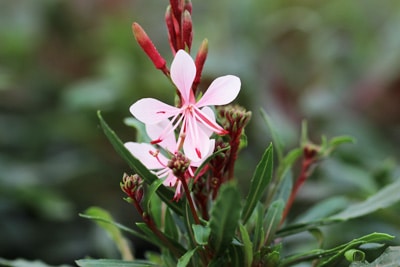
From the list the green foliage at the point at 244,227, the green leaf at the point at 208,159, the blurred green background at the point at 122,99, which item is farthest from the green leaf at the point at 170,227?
the blurred green background at the point at 122,99

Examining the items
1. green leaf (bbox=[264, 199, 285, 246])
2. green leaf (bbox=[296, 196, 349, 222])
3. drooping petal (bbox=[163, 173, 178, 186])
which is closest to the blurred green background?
green leaf (bbox=[296, 196, 349, 222])

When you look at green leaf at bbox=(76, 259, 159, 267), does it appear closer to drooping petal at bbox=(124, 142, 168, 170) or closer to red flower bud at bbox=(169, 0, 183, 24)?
drooping petal at bbox=(124, 142, 168, 170)

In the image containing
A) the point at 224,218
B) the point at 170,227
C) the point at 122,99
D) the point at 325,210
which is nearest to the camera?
the point at 224,218

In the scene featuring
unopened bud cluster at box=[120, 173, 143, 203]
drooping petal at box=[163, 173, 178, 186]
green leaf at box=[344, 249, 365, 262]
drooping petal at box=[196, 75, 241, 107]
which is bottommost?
green leaf at box=[344, 249, 365, 262]

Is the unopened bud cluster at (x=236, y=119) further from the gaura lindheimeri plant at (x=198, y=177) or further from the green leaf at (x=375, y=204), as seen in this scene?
the green leaf at (x=375, y=204)

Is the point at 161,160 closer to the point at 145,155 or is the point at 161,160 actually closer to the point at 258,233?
the point at 145,155

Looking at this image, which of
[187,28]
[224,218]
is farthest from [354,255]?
[187,28]

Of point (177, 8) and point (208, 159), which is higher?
point (177, 8)
